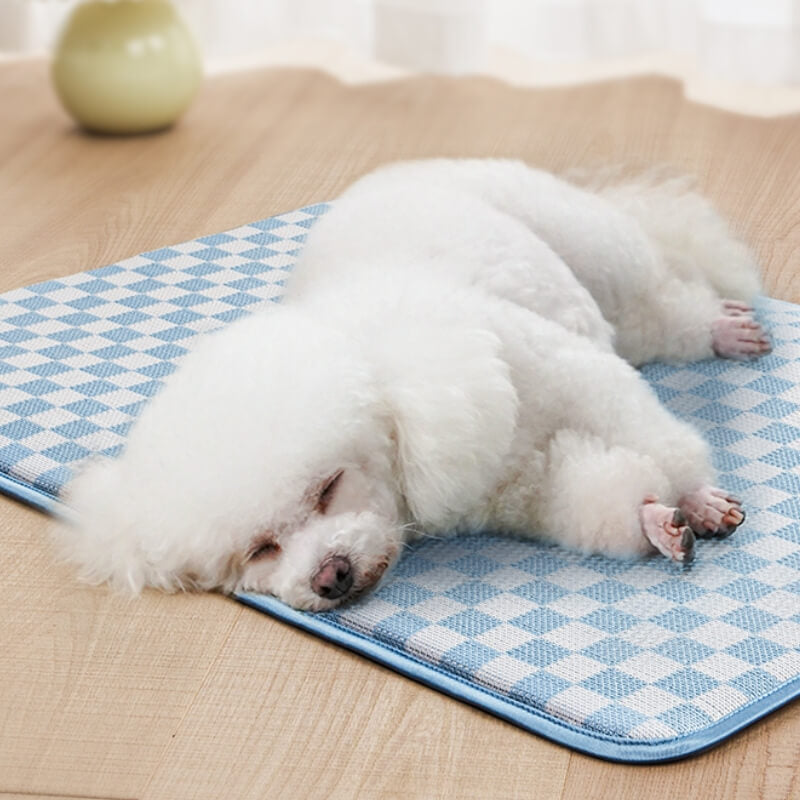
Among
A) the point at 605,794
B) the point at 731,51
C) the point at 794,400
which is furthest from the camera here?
the point at 731,51

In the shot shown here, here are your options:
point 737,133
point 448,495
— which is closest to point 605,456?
point 448,495

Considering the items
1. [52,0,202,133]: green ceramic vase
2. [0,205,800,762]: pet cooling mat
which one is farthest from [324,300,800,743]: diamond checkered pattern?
[52,0,202,133]: green ceramic vase

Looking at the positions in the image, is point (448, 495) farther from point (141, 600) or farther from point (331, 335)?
point (141, 600)

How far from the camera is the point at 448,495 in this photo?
4.37ft

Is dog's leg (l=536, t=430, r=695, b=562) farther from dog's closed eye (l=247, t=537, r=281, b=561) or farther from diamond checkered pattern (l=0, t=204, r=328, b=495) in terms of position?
diamond checkered pattern (l=0, t=204, r=328, b=495)

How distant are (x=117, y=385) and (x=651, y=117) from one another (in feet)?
4.78

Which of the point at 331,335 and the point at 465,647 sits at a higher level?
the point at 331,335

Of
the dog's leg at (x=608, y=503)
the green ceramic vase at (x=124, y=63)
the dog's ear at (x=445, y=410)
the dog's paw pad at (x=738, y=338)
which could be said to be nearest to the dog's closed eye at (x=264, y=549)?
the dog's ear at (x=445, y=410)

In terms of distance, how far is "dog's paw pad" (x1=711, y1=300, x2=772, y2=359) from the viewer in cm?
179

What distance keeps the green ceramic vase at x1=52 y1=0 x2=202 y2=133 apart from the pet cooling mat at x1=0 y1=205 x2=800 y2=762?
39.3 inches

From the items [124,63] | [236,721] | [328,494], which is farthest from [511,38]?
[236,721]

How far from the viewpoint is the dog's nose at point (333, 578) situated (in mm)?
1298

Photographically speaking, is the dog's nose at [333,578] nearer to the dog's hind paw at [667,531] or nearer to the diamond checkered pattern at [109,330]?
the dog's hind paw at [667,531]

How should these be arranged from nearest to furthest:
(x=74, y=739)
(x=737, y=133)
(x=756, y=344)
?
(x=74, y=739) → (x=756, y=344) → (x=737, y=133)
